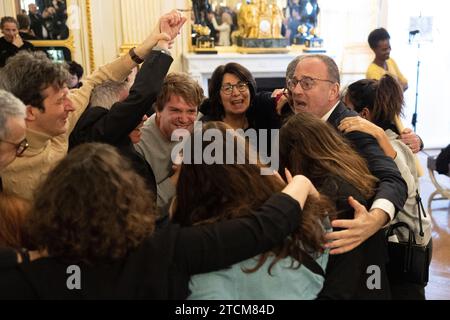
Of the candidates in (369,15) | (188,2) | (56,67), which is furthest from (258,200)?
(369,15)

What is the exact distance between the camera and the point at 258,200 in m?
1.47

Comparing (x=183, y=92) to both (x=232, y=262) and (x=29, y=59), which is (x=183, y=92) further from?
(x=232, y=262)

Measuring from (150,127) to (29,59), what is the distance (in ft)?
2.46

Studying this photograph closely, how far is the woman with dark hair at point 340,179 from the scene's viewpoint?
1.60m

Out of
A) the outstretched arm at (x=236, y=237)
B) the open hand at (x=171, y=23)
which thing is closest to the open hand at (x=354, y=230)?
the outstretched arm at (x=236, y=237)

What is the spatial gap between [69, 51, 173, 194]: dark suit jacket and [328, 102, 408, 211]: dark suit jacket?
33.0 inches

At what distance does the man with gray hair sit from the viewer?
161 cm

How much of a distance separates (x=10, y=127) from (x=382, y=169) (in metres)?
1.33

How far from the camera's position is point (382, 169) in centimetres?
191

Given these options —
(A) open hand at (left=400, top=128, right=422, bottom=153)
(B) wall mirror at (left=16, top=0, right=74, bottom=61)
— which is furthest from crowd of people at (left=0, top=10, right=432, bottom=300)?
(B) wall mirror at (left=16, top=0, right=74, bottom=61)

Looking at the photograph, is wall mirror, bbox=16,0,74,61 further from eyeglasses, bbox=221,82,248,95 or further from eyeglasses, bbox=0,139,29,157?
eyeglasses, bbox=0,139,29,157

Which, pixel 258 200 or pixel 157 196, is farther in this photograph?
pixel 157 196

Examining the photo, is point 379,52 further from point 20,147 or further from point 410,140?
point 20,147

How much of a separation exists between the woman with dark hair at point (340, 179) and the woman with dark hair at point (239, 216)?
0.15 meters
